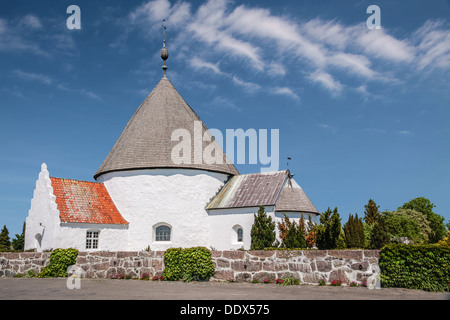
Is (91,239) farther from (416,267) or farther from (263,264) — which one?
(416,267)

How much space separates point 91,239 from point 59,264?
4.54 m

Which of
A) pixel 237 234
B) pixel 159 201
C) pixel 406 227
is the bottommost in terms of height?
pixel 237 234

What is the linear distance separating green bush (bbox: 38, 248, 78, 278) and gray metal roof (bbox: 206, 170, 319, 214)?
9529mm

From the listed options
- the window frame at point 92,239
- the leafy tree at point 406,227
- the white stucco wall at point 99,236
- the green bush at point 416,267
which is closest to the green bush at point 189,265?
the green bush at point 416,267

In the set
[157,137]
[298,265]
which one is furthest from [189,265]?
[157,137]

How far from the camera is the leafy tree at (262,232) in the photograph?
23.2 m

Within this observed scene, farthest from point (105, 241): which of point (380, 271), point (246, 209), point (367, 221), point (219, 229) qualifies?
point (367, 221)

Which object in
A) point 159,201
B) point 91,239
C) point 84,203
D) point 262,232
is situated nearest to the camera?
point 262,232

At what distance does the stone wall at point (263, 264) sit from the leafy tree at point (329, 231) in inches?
126

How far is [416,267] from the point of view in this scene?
1345 centimetres

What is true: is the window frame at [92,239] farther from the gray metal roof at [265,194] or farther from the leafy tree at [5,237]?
the leafy tree at [5,237]

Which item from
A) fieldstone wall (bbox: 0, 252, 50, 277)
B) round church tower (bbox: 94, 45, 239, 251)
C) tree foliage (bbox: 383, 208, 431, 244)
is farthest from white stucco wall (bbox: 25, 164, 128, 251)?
tree foliage (bbox: 383, 208, 431, 244)

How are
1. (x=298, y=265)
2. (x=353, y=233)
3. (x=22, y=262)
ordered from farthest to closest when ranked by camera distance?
1. (x=353, y=233)
2. (x=22, y=262)
3. (x=298, y=265)

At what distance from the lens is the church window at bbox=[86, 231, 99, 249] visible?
2436 cm
